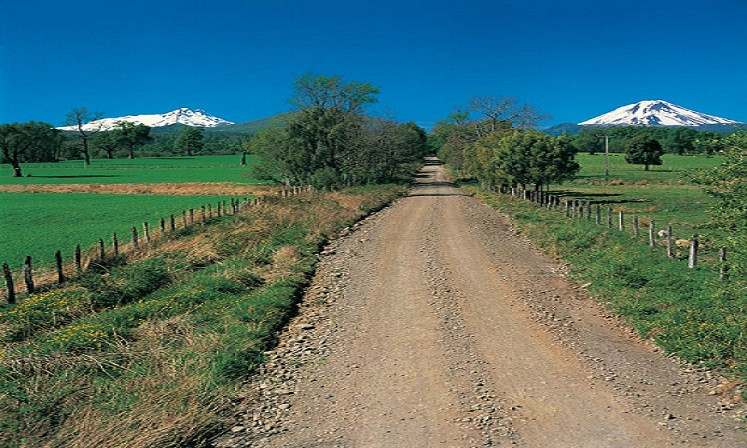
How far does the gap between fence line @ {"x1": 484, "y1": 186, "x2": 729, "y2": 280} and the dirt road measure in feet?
13.0

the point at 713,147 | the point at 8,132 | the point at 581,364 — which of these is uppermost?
Answer: the point at 8,132

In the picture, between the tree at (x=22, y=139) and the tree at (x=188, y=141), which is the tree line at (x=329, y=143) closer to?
the tree at (x=22, y=139)

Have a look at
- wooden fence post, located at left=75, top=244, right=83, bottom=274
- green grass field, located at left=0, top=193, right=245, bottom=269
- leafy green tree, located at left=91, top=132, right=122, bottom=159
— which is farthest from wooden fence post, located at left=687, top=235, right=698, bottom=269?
leafy green tree, located at left=91, top=132, right=122, bottom=159

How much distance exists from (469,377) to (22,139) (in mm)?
101013

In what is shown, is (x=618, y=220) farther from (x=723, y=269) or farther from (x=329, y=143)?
(x=329, y=143)

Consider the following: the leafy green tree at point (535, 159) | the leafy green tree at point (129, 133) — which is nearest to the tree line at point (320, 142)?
the leafy green tree at point (535, 159)

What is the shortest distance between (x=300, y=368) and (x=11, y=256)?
17974 mm

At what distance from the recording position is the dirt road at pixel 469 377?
7555 millimetres

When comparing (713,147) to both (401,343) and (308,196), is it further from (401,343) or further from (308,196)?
Answer: (308,196)

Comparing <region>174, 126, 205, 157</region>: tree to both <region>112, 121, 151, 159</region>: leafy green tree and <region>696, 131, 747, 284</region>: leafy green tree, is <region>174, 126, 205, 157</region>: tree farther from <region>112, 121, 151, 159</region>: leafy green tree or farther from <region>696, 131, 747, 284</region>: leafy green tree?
<region>696, 131, 747, 284</region>: leafy green tree

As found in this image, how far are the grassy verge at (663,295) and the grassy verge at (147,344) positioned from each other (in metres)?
8.01

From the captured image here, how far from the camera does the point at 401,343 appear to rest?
1112 centimetres

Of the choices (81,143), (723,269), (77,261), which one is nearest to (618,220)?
(723,269)

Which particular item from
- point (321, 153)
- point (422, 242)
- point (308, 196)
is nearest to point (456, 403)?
point (422, 242)
